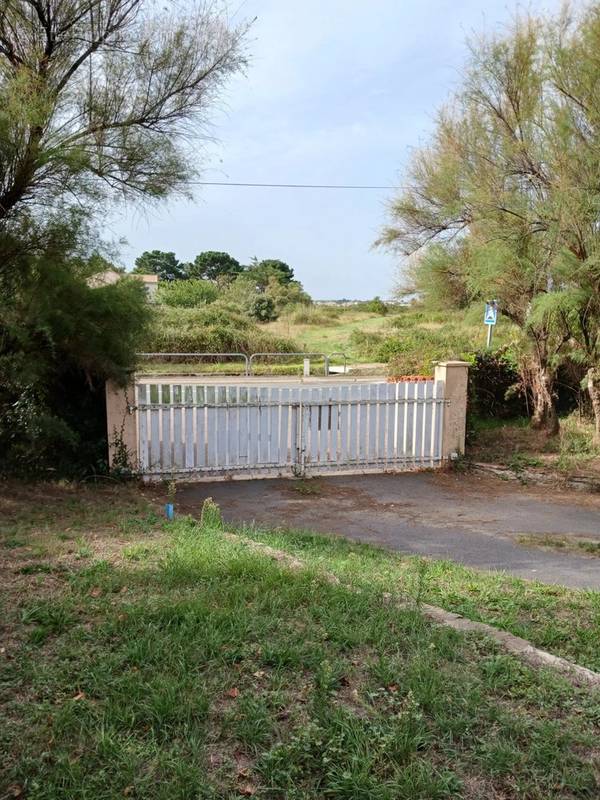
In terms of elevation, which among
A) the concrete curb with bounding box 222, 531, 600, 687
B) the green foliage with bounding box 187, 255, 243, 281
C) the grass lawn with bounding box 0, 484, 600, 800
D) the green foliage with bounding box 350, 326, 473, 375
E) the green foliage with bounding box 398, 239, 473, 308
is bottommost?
the concrete curb with bounding box 222, 531, 600, 687

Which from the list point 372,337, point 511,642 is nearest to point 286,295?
point 372,337

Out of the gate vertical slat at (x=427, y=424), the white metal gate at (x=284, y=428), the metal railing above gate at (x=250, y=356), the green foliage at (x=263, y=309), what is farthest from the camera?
the green foliage at (x=263, y=309)

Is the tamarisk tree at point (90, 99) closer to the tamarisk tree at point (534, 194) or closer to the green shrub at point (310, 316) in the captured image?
the tamarisk tree at point (534, 194)

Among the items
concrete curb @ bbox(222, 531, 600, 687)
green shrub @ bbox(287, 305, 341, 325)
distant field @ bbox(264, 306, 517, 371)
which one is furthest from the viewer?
green shrub @ bbox(287, 305, 341, 325)

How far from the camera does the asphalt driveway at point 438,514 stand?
563cm

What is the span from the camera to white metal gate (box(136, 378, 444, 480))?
8.29 metres

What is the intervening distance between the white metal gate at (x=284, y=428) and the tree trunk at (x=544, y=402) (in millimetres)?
3071

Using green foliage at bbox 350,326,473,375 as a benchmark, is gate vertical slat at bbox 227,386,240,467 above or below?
below

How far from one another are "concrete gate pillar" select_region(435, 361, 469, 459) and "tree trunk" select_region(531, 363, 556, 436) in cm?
268

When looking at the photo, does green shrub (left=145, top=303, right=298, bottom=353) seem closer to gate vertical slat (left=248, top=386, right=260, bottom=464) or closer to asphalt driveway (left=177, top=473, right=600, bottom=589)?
gate vertical slat (left=248, top=386, right=260, bottom=464)

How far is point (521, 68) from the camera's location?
10.5 metres

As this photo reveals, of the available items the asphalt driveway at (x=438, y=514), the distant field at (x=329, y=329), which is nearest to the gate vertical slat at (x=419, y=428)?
the asphalt driveway at (x=438, y=514)

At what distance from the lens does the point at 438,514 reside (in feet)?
23.8

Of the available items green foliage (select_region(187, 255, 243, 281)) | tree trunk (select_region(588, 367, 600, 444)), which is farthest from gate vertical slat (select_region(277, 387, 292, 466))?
green foliage (select_region(187, 255, 243, 281))
